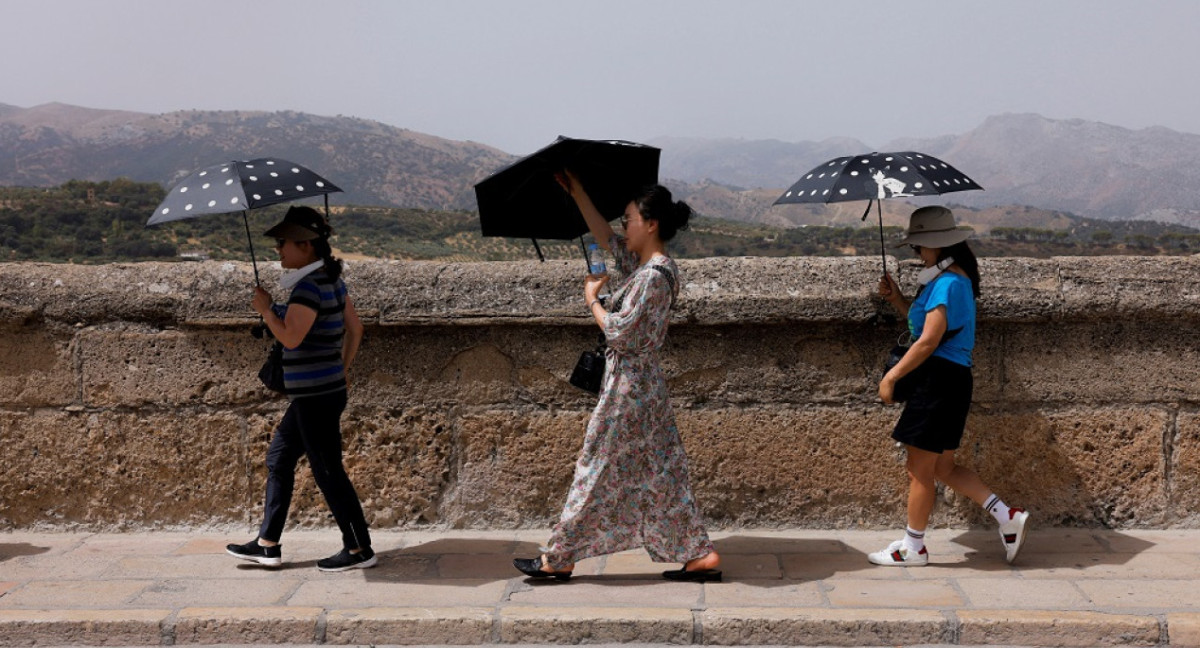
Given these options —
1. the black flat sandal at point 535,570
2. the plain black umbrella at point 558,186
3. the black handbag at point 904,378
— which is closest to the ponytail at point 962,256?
the black handbag at point 904,378

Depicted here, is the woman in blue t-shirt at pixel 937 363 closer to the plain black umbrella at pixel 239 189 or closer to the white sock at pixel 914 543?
the white sock at pixel 914 543

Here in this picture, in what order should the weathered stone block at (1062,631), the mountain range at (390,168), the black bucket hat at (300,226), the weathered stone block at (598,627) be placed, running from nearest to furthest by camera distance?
the weathered stone block at (1062,631) < the weathered stone block at (598,627) < the black bucket hat at (300,226) < the mountain range at (390,168)

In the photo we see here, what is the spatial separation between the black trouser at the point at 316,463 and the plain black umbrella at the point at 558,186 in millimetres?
1041

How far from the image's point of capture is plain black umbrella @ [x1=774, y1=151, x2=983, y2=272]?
4.12 m

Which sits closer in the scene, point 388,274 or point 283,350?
point 283,350

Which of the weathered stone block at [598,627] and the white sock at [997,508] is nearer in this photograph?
the weathered stone block at [598,627]

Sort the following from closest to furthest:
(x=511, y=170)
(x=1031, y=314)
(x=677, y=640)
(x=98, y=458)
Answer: (x=677, y=640), (x=511, y=170), (x=1031, y=314), (x=98, y=458)

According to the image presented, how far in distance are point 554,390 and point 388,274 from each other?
977mm

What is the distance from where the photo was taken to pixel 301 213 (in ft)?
14.1

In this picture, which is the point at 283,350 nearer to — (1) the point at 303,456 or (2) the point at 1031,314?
(1) the point at 303,456

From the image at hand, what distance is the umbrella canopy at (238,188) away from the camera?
3982 mm

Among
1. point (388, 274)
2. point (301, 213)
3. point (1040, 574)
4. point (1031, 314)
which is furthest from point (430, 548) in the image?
point (1031, 314)

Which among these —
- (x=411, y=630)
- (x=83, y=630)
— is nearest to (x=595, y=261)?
(x=411, y=630)

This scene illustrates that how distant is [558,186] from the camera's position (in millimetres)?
4559
